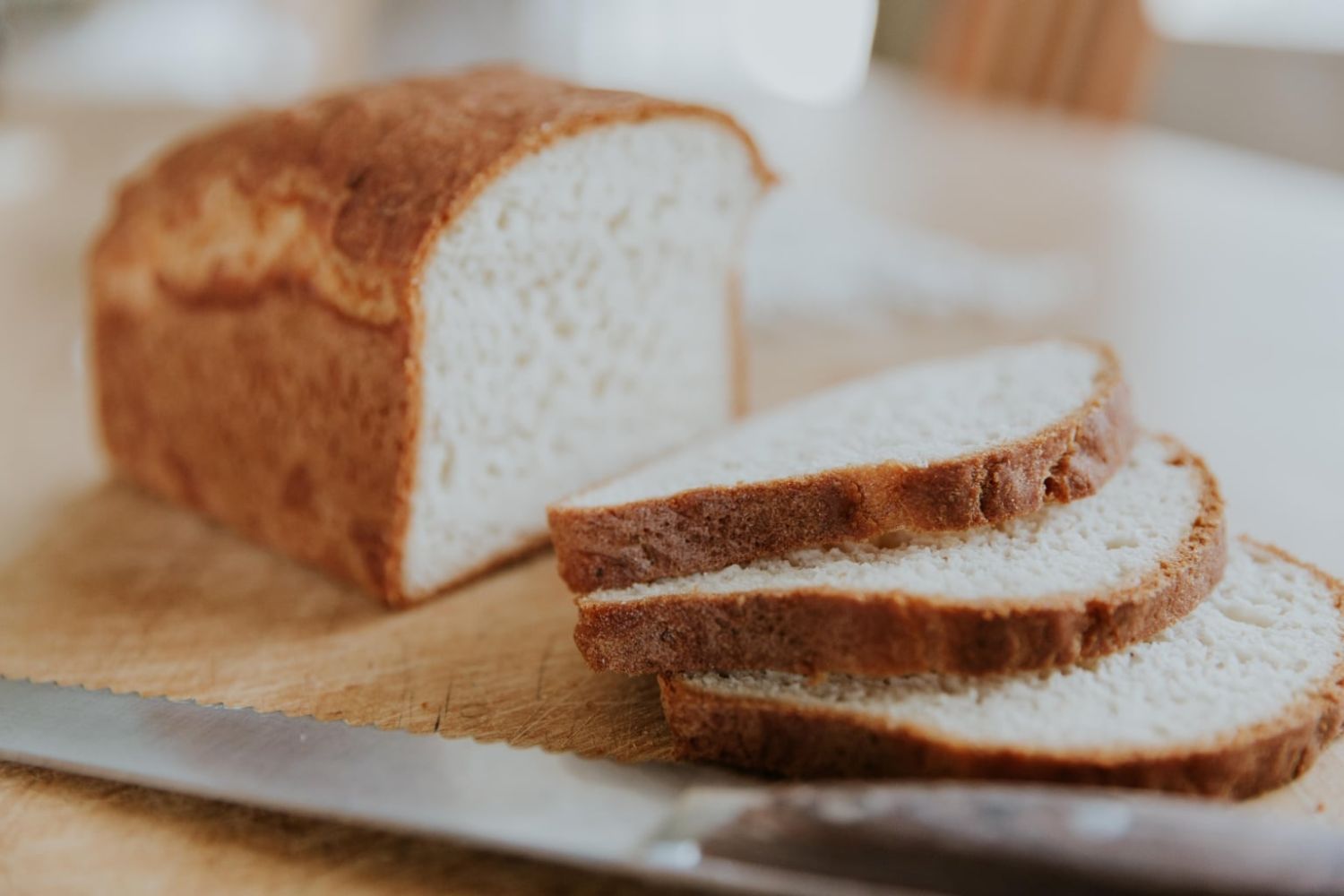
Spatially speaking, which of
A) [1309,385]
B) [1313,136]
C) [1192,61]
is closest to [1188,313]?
[1309,385]

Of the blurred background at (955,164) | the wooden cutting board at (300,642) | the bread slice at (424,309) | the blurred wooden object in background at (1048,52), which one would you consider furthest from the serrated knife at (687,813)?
the blurred wooden object in background at (1048,52)

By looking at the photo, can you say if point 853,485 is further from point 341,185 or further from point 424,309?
point 341,185

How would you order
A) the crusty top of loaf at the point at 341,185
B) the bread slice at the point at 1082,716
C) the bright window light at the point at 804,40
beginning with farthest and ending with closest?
the bright window light at the point at 804,40
the crusty top of loaf at the point at 341,185
the bread slice at the point at 1082,716

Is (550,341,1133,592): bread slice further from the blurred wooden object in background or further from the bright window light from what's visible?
the bright window light

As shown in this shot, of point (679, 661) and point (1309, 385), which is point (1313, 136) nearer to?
point (1309, 385)

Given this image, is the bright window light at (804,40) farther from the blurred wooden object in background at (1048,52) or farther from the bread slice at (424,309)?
the bread slice at (424,309)
